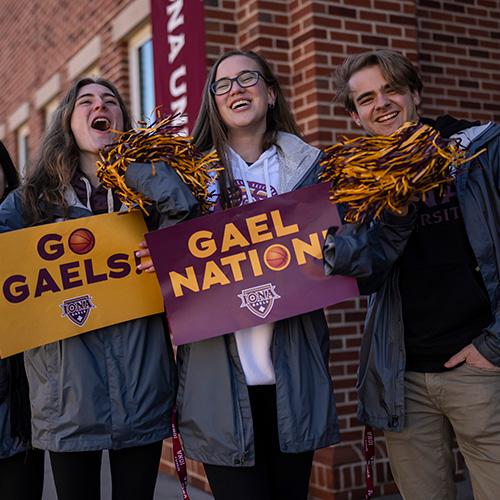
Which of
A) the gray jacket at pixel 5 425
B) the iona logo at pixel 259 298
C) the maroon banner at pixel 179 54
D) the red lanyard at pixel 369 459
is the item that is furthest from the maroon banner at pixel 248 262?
the maroon banner at pixel 179 54

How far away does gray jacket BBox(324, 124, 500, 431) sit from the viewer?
2.28 m

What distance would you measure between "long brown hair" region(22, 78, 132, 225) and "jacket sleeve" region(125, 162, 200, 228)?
37 centimetres

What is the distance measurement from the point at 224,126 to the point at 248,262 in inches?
21.4

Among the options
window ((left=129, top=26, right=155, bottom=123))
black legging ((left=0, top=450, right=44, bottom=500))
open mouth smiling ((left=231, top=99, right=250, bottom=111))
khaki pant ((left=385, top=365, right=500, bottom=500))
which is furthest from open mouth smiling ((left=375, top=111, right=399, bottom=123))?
window ((left=129, top=26, right=155, bottom=123))

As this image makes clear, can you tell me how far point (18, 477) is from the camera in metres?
2.67

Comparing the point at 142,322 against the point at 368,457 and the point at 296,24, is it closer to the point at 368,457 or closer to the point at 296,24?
the point at 368,457

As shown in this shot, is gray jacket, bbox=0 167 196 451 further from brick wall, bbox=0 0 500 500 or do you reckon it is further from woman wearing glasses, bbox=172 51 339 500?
brick wall, bbox=0 0 500 500

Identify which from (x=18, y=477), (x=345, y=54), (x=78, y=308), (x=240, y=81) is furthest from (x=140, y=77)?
(x=18, y=477)

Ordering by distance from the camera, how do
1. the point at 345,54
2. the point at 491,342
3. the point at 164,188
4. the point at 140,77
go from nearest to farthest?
1. the point at 164,188
2. the point at 491,342
3. the point at 345,54
4. the point at 140,77

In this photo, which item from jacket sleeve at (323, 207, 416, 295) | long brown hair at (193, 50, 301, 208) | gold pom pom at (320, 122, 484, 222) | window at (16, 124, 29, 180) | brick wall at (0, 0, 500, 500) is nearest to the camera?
gold pom pom at (320, 122, 484, 222)

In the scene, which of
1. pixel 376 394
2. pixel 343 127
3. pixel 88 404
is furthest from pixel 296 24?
pixel 88 404

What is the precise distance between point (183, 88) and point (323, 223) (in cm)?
251

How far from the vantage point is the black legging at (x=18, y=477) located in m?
2.66

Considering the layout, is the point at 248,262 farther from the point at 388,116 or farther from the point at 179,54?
the point at 179,54
